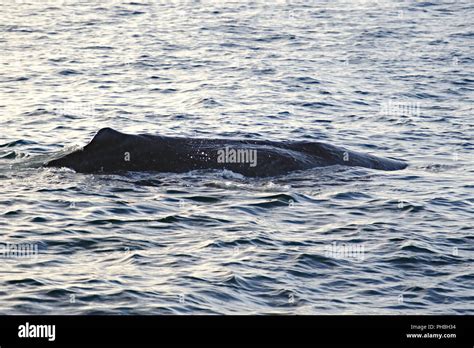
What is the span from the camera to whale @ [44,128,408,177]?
19.4 meters

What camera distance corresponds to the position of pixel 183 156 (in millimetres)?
19781

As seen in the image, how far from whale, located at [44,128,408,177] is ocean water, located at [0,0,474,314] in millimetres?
282

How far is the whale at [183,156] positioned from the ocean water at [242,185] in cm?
28

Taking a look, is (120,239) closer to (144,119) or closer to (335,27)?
(144,119)

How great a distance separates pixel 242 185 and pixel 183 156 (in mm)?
1304

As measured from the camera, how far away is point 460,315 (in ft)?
42.2
